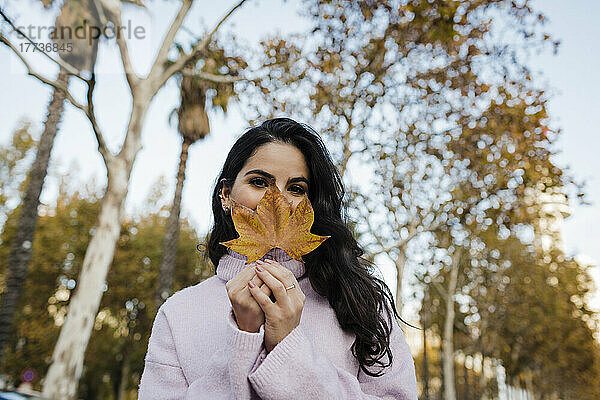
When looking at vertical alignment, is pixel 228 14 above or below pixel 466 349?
above

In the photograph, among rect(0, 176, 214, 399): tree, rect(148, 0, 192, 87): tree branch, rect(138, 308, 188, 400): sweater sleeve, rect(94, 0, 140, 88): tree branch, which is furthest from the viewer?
rect(0, 176, 214, 399): tree

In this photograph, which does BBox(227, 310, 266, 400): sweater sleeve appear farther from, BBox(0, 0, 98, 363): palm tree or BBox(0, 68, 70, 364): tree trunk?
BBox(0, 68, 70, 364): tree trunk

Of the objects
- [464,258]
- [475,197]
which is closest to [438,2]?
[475,197]

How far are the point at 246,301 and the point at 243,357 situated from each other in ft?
A: 0.54

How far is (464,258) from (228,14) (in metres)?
17.9

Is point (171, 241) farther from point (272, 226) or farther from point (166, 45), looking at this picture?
point (272, 226)

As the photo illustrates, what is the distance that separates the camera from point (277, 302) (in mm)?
1424

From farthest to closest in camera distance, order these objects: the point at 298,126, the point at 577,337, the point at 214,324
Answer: the point at 577,337
the point at 298,126
the point at 214,324

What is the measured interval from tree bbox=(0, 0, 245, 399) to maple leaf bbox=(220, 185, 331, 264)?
5.73m

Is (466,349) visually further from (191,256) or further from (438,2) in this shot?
(438,2)

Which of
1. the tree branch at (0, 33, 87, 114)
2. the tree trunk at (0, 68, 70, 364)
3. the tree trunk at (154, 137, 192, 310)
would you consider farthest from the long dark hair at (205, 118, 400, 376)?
the tree trunk at (154, 137, 192, 310)

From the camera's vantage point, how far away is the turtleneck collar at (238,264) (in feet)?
6.17

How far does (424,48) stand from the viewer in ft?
31.1

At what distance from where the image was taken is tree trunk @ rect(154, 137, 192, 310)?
45.5ft
